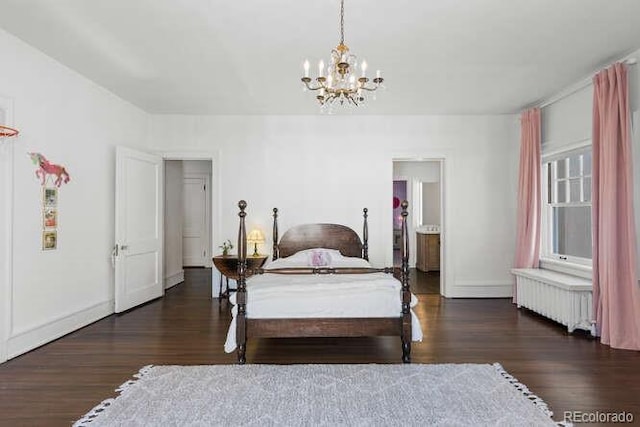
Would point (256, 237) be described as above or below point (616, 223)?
below

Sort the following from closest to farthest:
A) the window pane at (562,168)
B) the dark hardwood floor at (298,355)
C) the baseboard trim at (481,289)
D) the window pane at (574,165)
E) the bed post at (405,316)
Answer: the dark hardwood floor at (298,355), the bed post at (405,316), the window pane at (574,165), the window pane at (562,168), the baseboard trim at (481,289)

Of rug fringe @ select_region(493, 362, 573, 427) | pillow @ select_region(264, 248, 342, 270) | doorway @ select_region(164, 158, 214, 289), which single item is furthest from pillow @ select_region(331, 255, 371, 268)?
doorway @ select_region(164, 158, 214, 289)

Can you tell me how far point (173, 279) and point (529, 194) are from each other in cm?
583

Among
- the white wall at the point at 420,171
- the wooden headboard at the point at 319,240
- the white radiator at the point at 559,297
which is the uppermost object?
the white wall at the point at 420,171

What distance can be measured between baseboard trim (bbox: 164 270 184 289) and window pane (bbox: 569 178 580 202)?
6115 millimetres

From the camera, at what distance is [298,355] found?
10.9 ft

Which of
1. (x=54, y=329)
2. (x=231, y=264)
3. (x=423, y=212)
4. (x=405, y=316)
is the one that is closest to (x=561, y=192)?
(x=405, y=316)

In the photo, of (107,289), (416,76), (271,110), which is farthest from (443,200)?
(107,289)

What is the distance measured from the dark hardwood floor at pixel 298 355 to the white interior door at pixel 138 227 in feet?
1.49

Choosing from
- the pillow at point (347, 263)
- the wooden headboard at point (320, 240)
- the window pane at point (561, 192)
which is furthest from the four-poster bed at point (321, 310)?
the window pane at point (561, 192)

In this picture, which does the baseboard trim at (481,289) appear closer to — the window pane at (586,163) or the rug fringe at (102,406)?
the window pane at (586,163)

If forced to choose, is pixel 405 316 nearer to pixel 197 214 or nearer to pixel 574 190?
pixel 574 190

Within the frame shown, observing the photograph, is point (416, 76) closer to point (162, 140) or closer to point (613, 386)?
point (613, 386)

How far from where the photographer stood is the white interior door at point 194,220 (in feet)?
28.6
